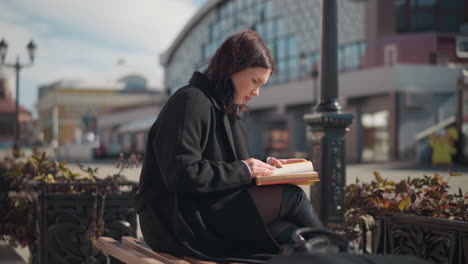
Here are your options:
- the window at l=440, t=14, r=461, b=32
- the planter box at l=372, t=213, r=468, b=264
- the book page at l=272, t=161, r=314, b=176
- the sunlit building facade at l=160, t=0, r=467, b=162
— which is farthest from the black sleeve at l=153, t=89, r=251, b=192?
the window at l=440, t=14, r=461, b=32

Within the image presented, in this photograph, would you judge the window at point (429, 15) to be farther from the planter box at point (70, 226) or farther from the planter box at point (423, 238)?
the planter box at point (70, 226)

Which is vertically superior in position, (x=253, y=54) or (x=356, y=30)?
(x=356, y=30)

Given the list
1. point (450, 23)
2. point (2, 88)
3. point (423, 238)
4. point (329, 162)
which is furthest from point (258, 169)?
point (2, 88)

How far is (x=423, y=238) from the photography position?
3.52 metres

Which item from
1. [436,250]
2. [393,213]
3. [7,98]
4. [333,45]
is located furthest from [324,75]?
[7,98]

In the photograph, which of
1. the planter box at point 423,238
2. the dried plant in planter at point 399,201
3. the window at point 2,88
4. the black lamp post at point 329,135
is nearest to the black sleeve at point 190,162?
the planter box at point 423,238

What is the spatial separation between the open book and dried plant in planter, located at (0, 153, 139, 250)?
188cm

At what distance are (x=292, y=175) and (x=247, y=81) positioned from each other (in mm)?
→ 481

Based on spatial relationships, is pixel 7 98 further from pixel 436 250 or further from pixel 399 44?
pixel 436 250

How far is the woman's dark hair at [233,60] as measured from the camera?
8.25 ft

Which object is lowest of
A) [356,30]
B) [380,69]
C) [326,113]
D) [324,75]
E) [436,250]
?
[436,250]

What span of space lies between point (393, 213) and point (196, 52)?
2067 inches

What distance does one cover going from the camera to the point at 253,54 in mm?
2518

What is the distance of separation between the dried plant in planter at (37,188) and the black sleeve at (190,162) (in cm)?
173
